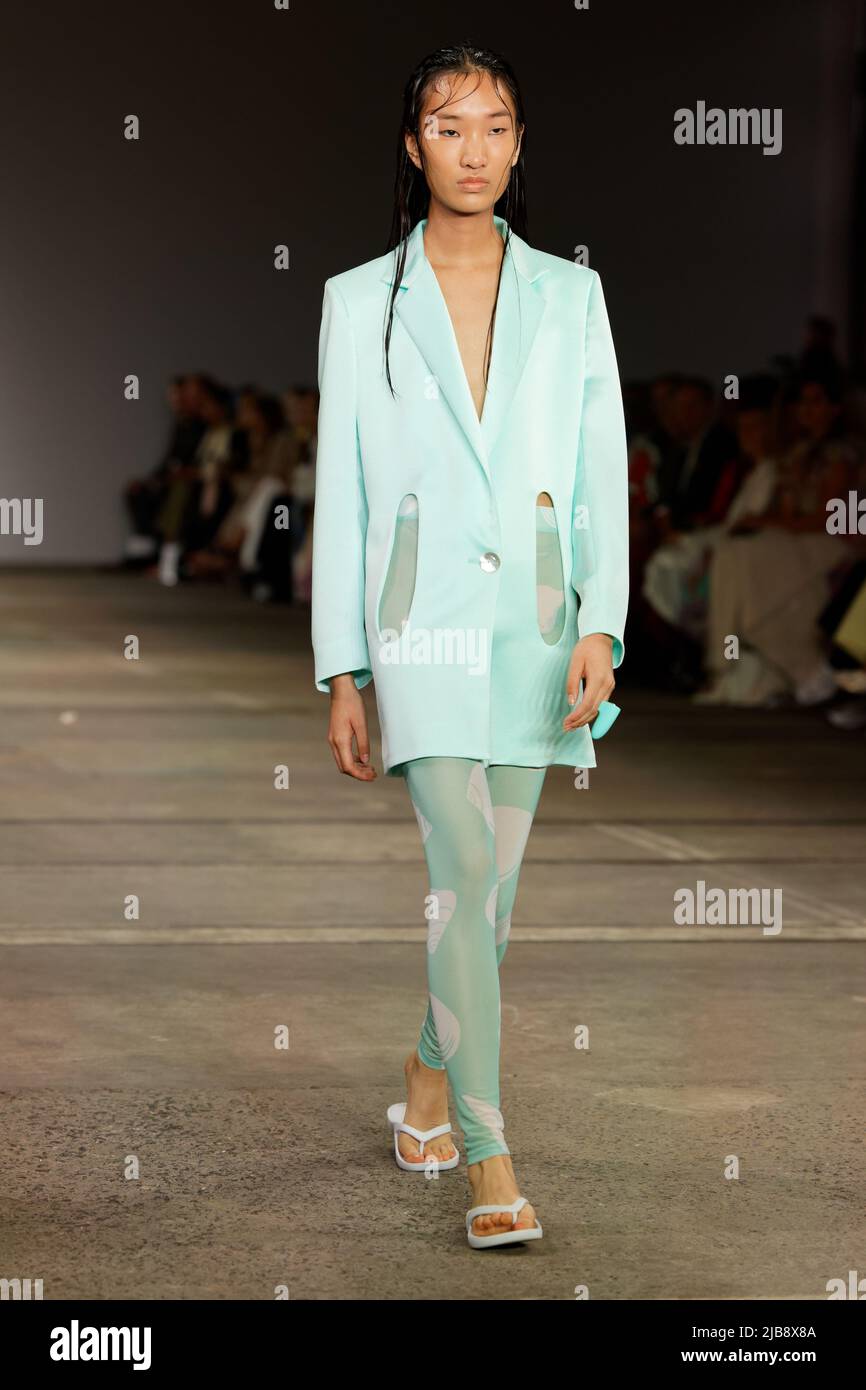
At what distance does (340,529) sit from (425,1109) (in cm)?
81

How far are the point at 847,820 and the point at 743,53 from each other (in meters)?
11.6

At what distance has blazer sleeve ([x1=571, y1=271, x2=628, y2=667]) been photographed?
2904mm

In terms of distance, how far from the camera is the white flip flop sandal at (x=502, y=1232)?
2736mm

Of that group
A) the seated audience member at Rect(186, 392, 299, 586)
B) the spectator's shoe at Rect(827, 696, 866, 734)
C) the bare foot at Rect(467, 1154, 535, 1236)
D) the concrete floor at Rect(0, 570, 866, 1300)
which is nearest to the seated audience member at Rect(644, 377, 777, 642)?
the spectator's shoe at Rect(827, 696, 866, 734)

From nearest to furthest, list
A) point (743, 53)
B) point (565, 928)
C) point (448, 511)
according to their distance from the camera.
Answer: point (448, 511)
point (565, 928)
point (743, 53)

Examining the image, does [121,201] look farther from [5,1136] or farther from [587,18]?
[5,1136]

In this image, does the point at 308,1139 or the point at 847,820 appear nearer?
the point at 308,1139

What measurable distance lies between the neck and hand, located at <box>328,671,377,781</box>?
1.82 ft

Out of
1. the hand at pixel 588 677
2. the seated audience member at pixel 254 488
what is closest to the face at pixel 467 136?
the hand at pixel 588 677

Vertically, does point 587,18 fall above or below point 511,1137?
above

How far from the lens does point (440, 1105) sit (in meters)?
3.08

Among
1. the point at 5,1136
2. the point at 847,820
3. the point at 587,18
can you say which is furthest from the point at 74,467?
the point at 5,1136
